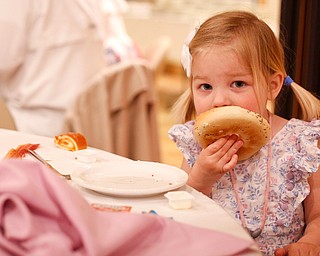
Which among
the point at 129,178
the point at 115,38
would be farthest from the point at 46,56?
the point at 129,178

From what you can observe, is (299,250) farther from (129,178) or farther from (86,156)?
(86,156)

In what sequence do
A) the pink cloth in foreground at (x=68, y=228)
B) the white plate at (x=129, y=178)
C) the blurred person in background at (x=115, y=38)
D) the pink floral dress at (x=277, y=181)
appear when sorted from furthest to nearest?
the blurred person in background at (x=115, y=38)
the pink floral dress at (x=277, y=181)
the white plate at (x=129, y=178)
the pink cloth in foreground at (x=68, y=228)

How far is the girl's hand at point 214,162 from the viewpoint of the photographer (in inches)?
63.8

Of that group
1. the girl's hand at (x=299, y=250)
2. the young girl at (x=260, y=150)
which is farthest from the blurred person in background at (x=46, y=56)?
the girl's hand at (x=299, y=250)

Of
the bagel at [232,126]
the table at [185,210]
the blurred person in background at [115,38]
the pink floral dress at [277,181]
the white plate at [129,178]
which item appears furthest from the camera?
the blurred person in background at [115,38]

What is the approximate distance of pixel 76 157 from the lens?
164cm

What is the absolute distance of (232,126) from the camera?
1.63m

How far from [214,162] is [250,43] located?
0.33 metres

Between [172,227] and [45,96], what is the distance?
2.42 meters

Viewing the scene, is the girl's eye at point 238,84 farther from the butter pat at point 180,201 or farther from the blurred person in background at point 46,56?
the blurred person in background at point 46,56

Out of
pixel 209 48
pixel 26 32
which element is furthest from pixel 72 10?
pixel 209 48

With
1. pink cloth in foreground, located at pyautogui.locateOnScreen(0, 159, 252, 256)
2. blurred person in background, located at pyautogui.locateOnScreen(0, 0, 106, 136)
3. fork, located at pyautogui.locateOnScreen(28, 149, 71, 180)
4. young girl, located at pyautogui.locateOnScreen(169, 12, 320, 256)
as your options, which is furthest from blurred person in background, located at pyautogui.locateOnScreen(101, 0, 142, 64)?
pink cloth in foreground, located at pyautogui.locateOnScreen(0, 159, 252, 256)

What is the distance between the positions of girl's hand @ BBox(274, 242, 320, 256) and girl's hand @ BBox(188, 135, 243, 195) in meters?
0.22

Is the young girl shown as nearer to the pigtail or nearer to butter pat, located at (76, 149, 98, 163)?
the pigtail
